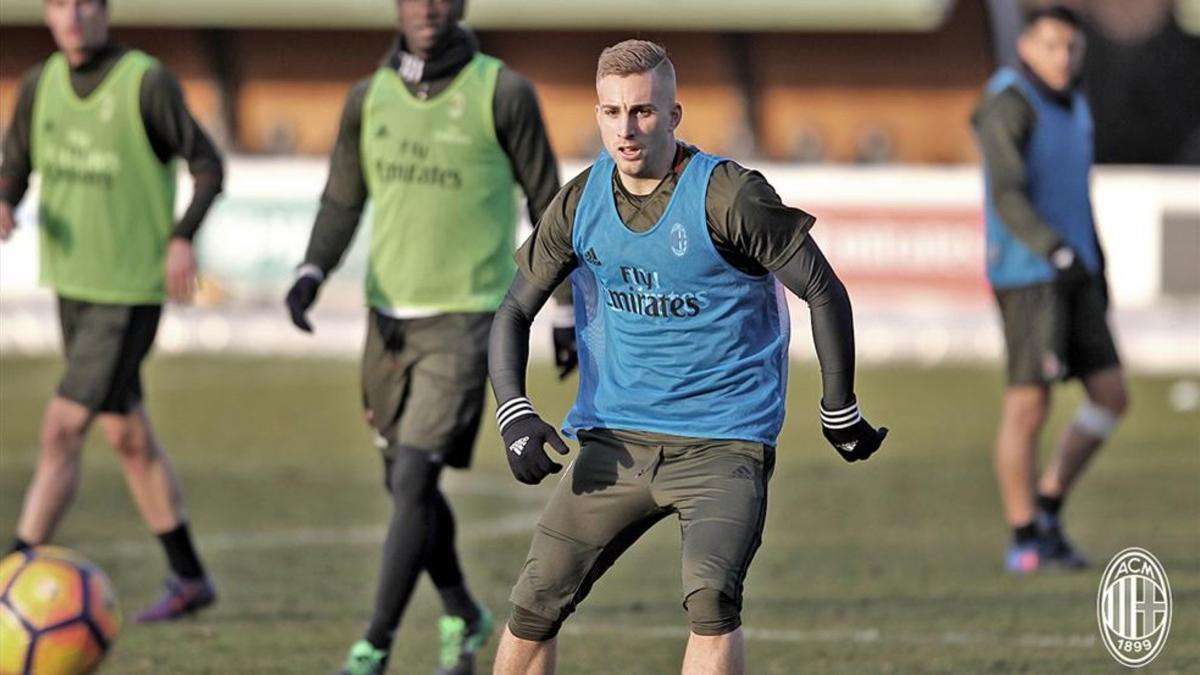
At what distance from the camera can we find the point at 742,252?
6.44 m

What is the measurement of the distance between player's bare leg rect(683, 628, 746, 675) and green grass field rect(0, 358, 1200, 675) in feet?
6.94

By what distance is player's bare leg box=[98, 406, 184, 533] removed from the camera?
9.62 m

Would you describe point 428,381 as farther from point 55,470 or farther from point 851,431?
point 851,431

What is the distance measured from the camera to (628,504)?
6.63m

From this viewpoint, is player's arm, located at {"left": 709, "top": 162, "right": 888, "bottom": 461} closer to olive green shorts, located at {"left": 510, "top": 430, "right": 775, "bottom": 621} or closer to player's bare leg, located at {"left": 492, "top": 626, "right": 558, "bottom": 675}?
olive green shorts, located at {"left": 510, "top": 430, "right": 775, "bottom": 621}

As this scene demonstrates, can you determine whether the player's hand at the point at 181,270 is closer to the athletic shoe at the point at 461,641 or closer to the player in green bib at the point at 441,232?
the player in green bib at the point at 441,232

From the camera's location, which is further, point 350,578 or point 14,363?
point 14,363

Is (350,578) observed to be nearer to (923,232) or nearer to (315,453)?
(315,453)

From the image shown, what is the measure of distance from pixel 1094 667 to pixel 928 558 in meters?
2.68

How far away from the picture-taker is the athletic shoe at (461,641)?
8.44 metres

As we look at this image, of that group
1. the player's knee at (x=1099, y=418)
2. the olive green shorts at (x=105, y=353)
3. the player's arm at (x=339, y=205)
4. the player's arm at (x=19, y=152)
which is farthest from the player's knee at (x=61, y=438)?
the player's knee at (x=1099, y=418)

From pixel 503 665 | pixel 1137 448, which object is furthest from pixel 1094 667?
pixel 1137 448

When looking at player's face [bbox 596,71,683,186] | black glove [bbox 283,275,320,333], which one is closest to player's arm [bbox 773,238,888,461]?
player's face [bbox 596,71,683,186]

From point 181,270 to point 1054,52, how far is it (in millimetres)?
4083
